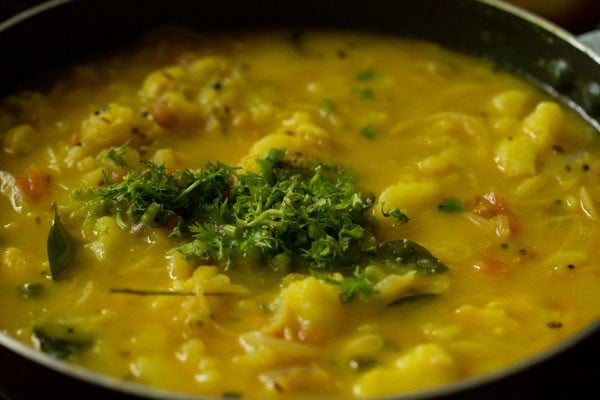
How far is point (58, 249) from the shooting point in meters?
3.55

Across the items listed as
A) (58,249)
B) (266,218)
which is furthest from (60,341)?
(266,218)

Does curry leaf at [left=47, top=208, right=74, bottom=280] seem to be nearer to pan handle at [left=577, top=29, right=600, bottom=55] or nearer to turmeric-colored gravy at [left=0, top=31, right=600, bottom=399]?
turmeric-colored gravy at [left=0, top=31, right=600, bottom=399]

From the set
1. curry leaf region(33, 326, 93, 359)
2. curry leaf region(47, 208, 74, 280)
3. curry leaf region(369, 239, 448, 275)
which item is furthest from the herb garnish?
curry leaf region(33, 326, 93, 359)

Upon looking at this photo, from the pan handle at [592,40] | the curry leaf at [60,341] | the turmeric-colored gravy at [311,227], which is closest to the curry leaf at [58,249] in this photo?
the turmeric-colored gravy at [311,227]

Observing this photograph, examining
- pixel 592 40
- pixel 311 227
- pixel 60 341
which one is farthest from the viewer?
pixel 592 40

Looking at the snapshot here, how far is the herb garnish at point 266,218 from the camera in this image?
346 cm

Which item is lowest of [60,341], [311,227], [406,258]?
[60,341]

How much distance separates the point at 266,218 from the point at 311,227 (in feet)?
0.56

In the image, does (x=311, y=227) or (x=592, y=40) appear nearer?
(x=311, y=227)

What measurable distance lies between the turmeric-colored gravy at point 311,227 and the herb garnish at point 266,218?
0.13 ft

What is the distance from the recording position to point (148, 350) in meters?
3.16

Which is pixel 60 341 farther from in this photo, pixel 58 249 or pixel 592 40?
pixel 592 40

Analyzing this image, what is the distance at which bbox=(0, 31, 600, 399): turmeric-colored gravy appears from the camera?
125 inches

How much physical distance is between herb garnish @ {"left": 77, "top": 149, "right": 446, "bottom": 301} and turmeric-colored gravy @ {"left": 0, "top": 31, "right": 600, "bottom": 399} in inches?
1.6
